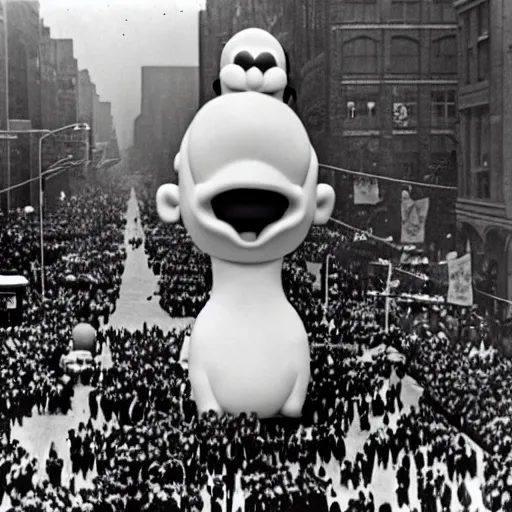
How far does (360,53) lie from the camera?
8.70 metres

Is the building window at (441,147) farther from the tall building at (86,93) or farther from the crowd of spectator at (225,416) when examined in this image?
the tall building at (86,93)

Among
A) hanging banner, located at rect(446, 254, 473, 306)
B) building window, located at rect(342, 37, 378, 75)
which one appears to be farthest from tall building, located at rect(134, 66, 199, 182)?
hanging banner, located at rect(446, 254, 473, 306)

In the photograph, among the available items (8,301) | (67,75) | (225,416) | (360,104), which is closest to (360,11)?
(360,104)

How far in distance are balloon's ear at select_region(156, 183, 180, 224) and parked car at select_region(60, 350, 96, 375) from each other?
61.8 inches

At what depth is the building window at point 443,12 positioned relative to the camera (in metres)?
8.48

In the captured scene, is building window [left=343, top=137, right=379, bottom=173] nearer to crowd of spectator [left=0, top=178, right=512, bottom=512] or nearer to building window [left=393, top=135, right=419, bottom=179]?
building window [left=393, top=135, right=419, bottom=179]

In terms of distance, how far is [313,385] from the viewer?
7180 mm

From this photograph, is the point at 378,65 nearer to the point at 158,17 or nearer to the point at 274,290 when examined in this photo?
the point at 158,17

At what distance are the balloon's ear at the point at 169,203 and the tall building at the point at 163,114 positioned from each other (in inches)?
83.2

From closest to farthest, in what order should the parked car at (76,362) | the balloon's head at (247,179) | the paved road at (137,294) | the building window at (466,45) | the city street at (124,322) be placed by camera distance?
1. the balloon's head at (247,179)
2. the city street at (124,322)
3. the parked car at (76,362)
4. the building window at (466,45)
5. the paved road at (137,294)

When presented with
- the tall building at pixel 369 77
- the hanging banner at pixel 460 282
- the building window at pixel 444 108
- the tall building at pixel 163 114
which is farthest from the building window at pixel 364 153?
the tall building at pixel 163 114

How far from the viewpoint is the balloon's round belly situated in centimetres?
619

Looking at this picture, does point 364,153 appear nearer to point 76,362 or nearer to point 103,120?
point 103,120

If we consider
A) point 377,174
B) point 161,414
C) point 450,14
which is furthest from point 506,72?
point 161,414
